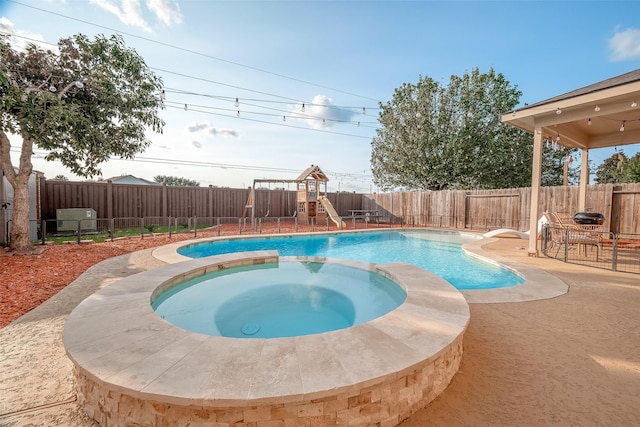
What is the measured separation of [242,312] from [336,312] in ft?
4.62

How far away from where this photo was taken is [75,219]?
986 centimetres

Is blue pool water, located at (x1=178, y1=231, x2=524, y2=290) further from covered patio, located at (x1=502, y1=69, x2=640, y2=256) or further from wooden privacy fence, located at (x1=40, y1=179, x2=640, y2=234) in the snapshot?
wooden privacy fence, located at (x1=40, y1=179, x2=640, y2=234)

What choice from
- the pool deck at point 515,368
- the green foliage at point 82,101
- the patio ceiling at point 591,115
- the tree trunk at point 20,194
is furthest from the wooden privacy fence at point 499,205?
the tree trunk at point 20,194

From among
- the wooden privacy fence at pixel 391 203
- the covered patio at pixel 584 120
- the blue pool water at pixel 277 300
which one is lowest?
the blue pool water at pixel 277 300

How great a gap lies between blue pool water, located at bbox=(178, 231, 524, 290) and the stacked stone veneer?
410 cm

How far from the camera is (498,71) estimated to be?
51.9ft

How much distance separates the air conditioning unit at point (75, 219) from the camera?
991cm

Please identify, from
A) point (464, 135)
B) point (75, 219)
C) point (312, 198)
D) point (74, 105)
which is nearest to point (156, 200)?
point (75, 219)

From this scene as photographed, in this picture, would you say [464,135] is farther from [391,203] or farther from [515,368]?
[515,368]

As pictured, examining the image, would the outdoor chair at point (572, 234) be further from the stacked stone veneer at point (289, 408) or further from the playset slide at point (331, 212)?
the playset slide at point (331, 212)

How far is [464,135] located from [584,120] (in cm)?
903

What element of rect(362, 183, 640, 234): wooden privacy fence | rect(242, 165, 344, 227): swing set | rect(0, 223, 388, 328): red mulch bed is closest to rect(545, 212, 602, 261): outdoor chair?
rect(362, 183, 640, 234): wooden privacy fence

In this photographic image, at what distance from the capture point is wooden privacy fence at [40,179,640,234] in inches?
366

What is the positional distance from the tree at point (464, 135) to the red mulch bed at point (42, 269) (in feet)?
48.7
